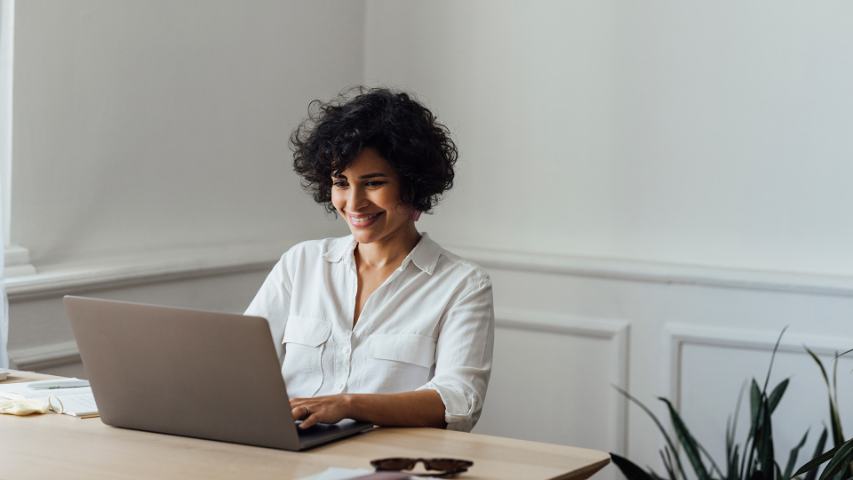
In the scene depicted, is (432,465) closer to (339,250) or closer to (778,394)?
(339,250)

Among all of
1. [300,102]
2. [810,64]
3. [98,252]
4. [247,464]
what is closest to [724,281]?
[810,64]

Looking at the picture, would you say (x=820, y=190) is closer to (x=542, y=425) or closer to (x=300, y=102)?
(x=542, y=425)

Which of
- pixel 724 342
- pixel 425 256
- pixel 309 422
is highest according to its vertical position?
pixel 425 256

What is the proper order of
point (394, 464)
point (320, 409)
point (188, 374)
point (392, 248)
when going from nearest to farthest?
point (394, 464) < point (188, 374) < point (320, 409) < point (392, 248)

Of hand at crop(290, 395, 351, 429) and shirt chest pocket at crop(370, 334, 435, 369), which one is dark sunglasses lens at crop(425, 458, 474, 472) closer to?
hand at crop(290, 395, 351, 429)

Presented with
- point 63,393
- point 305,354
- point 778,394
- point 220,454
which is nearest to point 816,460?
point 778,394

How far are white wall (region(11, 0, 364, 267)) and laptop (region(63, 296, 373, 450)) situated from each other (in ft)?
3.11

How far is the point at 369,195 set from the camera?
224 centimetres

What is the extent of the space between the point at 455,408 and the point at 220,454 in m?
0.50

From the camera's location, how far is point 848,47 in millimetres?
3004

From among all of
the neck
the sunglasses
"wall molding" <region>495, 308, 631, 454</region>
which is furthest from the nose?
"wall molding" <region>495, 308, 631, 454</region>

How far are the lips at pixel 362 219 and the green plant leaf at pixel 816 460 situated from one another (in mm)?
1106

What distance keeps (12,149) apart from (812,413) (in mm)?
2129

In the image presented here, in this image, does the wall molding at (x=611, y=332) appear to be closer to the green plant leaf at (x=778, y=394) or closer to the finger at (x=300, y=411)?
the green plant leaf at (x=778, y=394)
